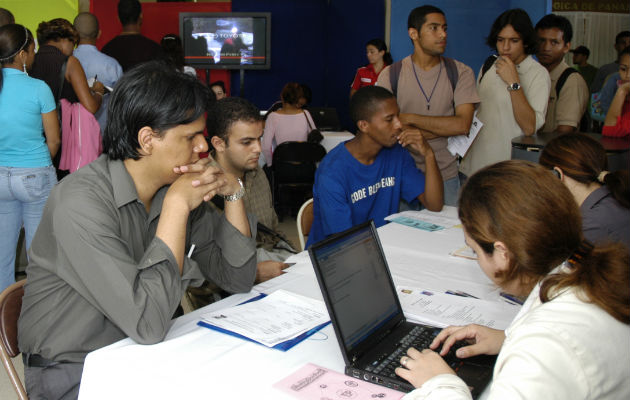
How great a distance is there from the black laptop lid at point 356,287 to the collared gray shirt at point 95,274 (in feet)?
1.31

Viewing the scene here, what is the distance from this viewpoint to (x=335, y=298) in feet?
3.94

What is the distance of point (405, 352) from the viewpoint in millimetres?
1275

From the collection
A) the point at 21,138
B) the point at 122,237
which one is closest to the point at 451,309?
the point at 122,237

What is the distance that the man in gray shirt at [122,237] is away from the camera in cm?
130

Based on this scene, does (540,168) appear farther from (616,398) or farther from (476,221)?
(616,398)

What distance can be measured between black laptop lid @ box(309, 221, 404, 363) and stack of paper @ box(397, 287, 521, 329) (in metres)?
0.11

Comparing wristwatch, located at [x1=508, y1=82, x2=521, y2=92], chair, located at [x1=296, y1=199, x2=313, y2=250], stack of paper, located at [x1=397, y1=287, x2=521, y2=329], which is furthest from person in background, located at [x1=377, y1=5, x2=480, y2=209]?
stack of paper, located at [x1=397, y1=287, x2=521, y2=329]

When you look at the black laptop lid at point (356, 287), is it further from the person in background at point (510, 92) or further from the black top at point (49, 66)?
the black top at point (49, 66)

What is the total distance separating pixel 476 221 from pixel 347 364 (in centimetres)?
41

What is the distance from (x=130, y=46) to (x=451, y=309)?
322 cm

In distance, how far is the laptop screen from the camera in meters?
1.20

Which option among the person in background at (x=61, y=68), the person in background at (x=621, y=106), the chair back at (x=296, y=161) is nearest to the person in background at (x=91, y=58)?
the person in background at (x=61, y=68)

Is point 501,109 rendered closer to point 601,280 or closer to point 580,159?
point 580,159

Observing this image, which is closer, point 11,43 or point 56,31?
point 11,43
